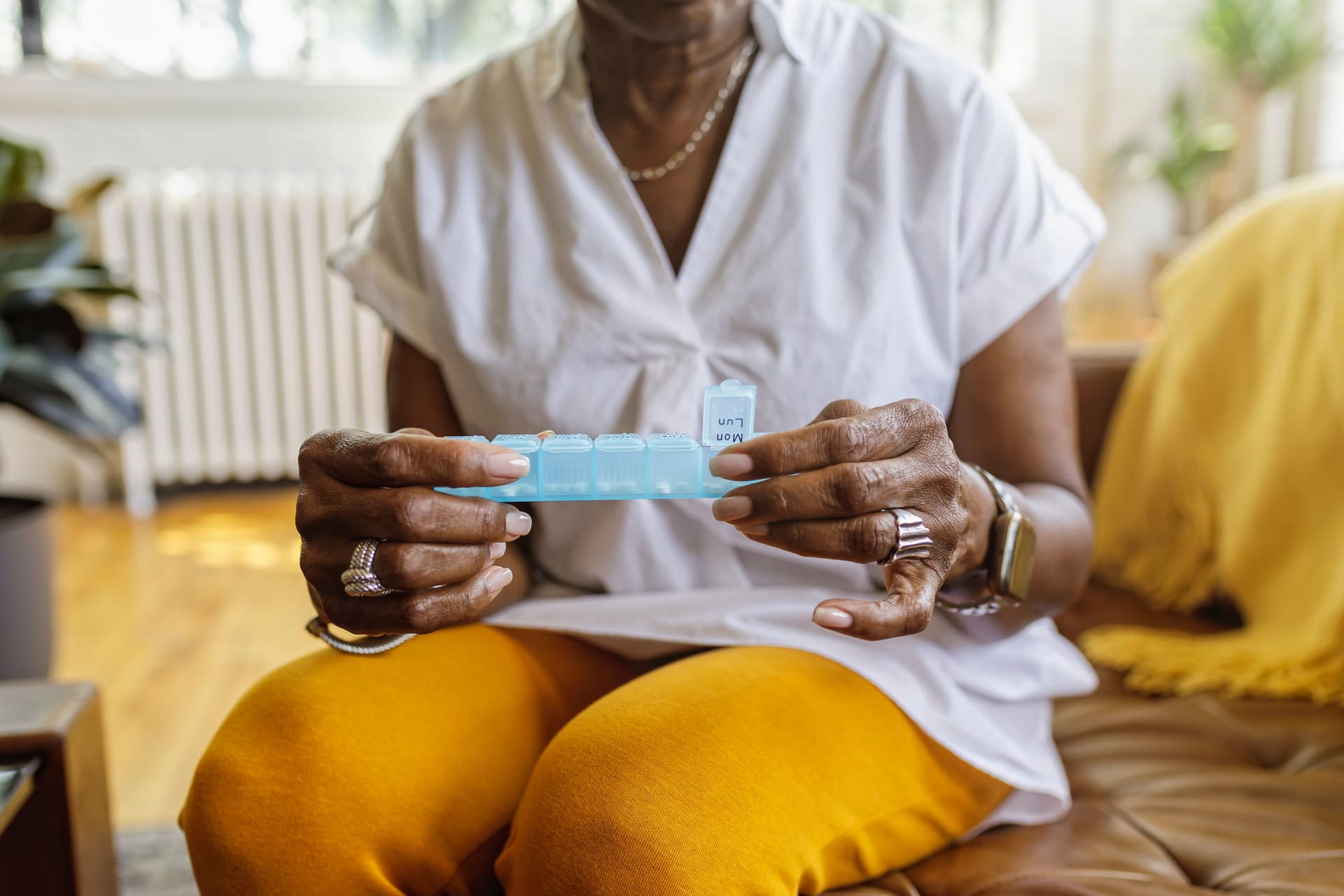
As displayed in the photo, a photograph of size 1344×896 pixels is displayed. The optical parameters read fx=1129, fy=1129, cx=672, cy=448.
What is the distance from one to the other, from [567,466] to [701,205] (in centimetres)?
39

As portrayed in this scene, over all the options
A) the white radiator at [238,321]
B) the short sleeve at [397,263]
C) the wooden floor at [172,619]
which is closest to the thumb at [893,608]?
the short sleeve at [397,263]

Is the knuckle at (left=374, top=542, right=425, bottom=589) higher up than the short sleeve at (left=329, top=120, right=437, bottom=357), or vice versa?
the short sleeve at (left=329, top=120, right=437, bottom=357)

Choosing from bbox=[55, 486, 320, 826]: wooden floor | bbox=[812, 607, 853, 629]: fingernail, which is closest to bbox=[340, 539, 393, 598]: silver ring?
bbox=[812, 607, 853, 629]: fingernail

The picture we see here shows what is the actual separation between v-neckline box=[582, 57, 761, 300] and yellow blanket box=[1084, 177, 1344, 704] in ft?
1.97

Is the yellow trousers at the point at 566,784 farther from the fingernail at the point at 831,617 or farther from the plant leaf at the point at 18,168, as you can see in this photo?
the plant leaf at the point at 18,168

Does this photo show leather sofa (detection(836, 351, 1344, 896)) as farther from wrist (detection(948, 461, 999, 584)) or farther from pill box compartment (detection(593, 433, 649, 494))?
pill box compartment (detection(593, 433, 649, 494))

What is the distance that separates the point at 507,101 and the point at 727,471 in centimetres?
54

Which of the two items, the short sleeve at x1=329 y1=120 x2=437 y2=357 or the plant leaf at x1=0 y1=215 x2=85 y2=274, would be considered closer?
the short sleeve at x1=329 y1=120 x2=437 y2=357

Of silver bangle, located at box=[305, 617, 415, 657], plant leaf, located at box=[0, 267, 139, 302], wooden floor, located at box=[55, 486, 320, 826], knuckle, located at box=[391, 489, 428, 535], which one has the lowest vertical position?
wooden floor, located at box=[55, 486, 320, 826]

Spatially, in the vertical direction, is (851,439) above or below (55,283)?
above

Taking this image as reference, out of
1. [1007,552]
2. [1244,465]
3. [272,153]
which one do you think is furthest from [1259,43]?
[1007,552]

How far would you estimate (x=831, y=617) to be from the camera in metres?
0.57

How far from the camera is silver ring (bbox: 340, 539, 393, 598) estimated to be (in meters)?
0.60

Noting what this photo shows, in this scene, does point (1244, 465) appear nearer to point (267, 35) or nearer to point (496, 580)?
point (496, 580)
